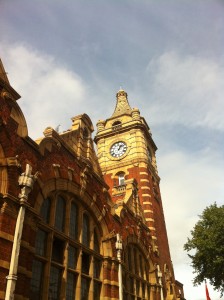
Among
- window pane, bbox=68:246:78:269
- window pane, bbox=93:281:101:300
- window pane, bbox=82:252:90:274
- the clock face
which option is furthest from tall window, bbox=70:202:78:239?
the clock face

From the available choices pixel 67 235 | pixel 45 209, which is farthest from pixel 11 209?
pixel 67 235

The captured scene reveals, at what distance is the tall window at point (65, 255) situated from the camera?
13148mm

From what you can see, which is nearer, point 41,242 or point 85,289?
point 41,242

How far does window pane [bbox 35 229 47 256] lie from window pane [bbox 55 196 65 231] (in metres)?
1.21

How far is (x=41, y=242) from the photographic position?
13.6 m

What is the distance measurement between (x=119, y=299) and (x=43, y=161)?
28.8ft

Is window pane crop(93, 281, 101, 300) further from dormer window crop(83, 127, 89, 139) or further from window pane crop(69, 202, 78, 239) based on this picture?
dormer window crop(83, 127, 89, 139)

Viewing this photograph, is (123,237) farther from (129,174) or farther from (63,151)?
(129,174)

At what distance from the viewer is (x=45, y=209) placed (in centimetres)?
1443

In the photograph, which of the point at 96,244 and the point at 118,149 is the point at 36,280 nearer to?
the point at 96,244

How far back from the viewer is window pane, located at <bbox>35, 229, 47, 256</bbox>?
1328 centimetres

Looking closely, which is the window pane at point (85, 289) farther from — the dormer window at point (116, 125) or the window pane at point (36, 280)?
the dormer window at point (116, 125)

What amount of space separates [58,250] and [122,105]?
37344mm

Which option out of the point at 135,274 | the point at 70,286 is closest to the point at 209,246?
the point at 135,274
